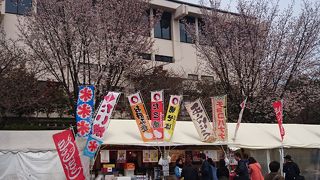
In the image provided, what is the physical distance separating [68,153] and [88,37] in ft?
24.6

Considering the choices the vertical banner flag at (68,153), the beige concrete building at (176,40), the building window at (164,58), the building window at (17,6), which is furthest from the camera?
the building window at (164,58)

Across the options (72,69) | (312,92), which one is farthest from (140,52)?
(312,92)

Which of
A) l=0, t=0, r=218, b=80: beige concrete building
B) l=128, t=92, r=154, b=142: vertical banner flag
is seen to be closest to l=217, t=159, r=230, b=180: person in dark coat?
l=128, t=92, r=154, b=142: vertical banner flag

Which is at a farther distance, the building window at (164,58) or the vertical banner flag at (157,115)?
the building window at (164,58)

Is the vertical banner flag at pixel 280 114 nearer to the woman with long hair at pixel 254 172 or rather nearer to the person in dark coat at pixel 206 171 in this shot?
the woman with long hair at pixel 254 172

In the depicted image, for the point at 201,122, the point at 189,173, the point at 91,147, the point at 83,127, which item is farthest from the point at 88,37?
the point at 189,173

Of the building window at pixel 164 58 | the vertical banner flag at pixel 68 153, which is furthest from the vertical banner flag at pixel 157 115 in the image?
the building window at pixel 164 58

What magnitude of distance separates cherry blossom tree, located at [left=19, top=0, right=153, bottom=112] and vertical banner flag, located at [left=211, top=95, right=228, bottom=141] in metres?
5.04

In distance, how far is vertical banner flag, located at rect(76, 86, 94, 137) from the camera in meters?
9.73

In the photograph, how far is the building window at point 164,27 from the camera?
27.5 m

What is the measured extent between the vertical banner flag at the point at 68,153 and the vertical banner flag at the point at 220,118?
202 inches

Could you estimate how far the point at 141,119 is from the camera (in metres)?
10.8

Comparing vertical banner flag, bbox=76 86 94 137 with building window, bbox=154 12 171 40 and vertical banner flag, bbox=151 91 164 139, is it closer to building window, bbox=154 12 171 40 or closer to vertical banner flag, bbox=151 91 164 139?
vertical banner flag, bbox=151 91 164 139

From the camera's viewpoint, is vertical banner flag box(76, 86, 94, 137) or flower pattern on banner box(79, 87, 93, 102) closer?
vertical banner flag box(76, 86, 94, 137)
